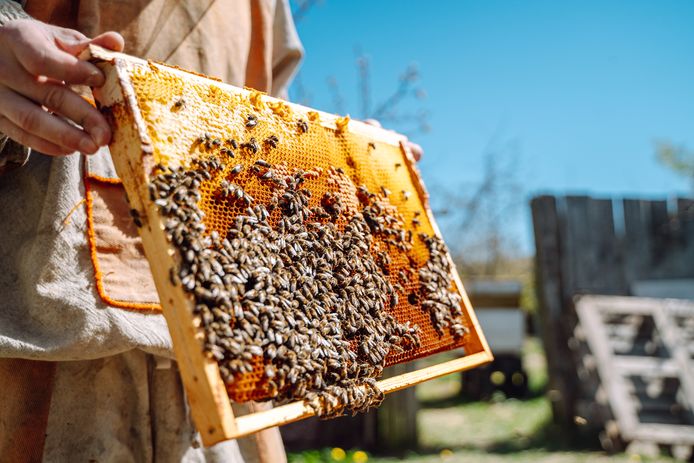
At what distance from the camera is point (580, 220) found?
9000 millimetres

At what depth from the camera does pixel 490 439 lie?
324 inches

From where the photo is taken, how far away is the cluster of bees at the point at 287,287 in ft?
5.21

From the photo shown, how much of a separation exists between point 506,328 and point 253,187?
992 cm

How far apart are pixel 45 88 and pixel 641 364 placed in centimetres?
774

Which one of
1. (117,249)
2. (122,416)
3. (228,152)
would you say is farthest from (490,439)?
(228,152)

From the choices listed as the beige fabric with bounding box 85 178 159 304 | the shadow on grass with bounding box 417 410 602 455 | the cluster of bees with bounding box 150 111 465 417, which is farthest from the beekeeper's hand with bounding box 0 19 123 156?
the shadow on grass with bounding box 417 410 602 455

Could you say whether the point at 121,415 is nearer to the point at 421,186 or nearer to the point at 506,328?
the point at 421,186

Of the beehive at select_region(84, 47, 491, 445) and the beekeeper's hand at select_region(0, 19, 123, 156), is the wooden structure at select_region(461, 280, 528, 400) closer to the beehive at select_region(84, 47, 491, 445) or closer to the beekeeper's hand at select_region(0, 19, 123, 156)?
the beehive at select_region(84, 47, 491, 445)

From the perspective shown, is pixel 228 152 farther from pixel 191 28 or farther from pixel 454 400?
pixel 454 400

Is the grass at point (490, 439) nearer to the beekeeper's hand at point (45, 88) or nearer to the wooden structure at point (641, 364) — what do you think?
the wooden structure at point (641, 364)

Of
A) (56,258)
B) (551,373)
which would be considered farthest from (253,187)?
(551,373)

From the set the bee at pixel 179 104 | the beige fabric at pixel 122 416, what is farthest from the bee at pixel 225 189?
the beige fabric at pixel 122 416

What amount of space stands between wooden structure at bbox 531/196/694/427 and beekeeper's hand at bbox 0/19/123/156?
7.86m

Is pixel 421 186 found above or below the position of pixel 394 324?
above
